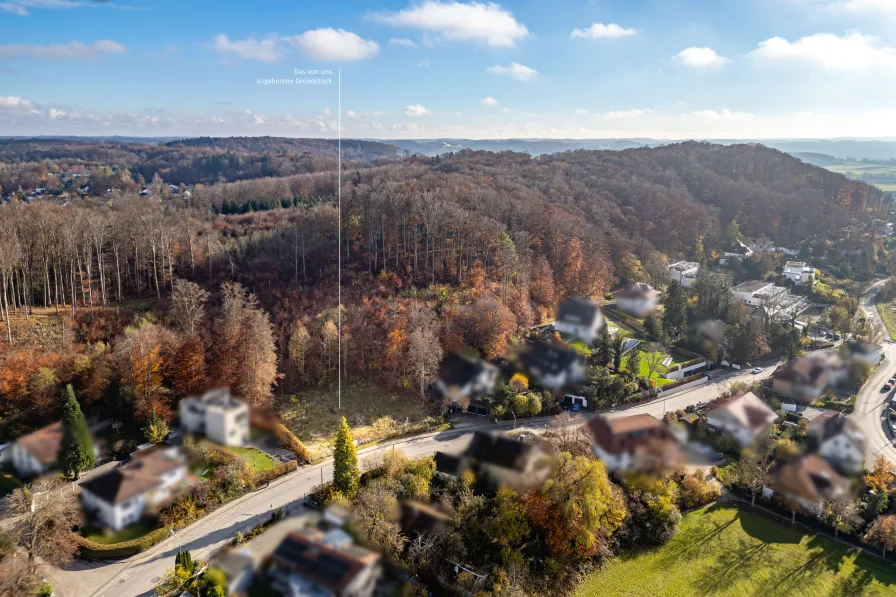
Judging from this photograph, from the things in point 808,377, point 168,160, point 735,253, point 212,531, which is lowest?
point 212,531

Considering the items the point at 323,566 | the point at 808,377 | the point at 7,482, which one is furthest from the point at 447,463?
the point at 808,377

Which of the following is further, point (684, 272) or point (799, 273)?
point (799, 273)

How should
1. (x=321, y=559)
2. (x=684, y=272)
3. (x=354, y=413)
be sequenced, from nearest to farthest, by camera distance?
(x=321, y=559) < (x=354, y=413) < (x=684, y=272)

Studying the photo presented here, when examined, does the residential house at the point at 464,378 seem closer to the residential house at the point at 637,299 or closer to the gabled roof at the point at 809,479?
the gabled roof at the point at 809,479

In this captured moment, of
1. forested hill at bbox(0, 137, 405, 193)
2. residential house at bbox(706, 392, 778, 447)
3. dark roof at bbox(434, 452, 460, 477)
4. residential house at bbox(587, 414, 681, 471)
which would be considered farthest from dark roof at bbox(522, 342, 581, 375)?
forested hill at bbox(0, 137, 405, 193)

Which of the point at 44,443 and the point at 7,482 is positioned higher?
the point at 44,443

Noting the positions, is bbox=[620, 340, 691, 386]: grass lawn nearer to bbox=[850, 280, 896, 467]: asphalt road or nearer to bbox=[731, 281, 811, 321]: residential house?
bbox=[850, 280, 896, 467]: asphalt road

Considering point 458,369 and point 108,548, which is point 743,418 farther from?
point 108,548
